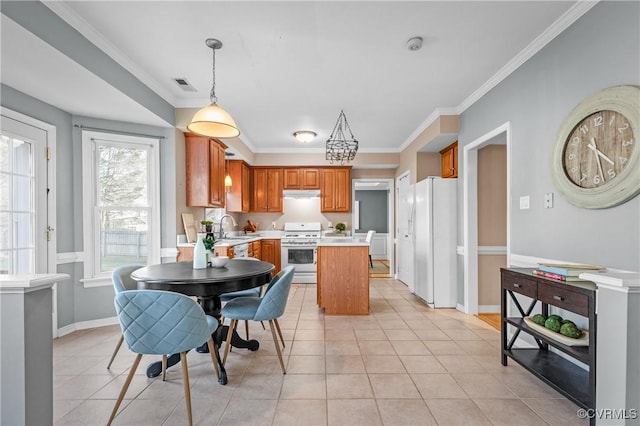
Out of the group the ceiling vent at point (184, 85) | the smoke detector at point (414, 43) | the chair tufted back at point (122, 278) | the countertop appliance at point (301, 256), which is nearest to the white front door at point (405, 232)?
the countertop appliance at point (301, 256)

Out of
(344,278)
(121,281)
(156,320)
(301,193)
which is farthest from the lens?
(301,193)

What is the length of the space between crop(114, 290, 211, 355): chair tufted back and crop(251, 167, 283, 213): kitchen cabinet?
4.51 meters

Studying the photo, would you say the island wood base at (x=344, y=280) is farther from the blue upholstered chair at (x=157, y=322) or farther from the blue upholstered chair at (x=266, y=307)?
the blue upholstered chair at (x=157, y=322)

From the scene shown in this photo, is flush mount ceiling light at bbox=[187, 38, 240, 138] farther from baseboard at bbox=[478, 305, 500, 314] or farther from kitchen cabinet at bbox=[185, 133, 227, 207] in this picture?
baseboard at bbox=[478, 305, 500, 314]

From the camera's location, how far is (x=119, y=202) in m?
3.55

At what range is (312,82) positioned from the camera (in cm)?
321

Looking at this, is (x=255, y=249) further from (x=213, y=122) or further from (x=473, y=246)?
(x=473, y=246)

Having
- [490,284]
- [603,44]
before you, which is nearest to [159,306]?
[603,44]

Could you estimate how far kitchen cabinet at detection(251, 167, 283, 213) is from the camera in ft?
20.5

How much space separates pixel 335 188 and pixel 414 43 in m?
3.89

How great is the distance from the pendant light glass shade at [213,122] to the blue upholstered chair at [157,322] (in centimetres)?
134

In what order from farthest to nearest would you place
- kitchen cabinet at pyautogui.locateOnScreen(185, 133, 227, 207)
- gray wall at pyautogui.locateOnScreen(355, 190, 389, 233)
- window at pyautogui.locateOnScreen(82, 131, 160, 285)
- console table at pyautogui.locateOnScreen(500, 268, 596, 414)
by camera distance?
gray wall at pyautogui.locateOnScreen(355, 190, 389, 233) → kitchen cabinet at pyautogui.locateOnScreen(185, 133, 227, 207) → window at pyautogui.locateOnScreen(82, 131, 160, 285) → console table at pyautogui.locateOnScreen(500, 268, 596, 414)

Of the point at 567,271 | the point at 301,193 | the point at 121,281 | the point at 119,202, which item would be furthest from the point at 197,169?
the point at 567,271

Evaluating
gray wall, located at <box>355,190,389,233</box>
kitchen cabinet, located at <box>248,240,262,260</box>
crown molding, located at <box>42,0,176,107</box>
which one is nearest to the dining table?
crown molding, located at <box>42,0,176,107</box>
